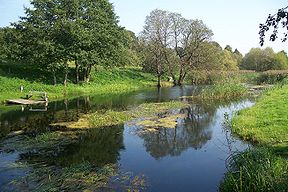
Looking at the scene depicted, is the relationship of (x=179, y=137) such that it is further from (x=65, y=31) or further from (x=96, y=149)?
(x=65, y=31)

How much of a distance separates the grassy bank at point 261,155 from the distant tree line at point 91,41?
27.8 meters

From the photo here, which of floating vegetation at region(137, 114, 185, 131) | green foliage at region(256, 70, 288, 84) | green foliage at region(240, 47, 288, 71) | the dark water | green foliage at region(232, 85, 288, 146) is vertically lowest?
the dark water

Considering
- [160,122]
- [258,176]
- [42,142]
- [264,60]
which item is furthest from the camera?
[264,60]

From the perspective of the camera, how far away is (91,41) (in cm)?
4484

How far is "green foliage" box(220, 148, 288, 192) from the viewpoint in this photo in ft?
29.7

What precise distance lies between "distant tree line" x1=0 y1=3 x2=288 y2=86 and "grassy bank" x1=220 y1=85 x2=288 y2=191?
2778 cm

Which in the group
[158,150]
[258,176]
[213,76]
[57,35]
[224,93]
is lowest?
[158,150]

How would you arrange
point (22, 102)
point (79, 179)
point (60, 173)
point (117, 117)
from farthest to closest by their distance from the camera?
point (22, 102) → point (117, 117) → point (60, 173) → point (79, 179)

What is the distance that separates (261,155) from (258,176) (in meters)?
2.32

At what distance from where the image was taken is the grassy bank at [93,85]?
3844 cm

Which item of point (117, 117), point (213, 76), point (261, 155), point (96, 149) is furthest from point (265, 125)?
point (213, 76)

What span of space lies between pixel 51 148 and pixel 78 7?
32.3 m

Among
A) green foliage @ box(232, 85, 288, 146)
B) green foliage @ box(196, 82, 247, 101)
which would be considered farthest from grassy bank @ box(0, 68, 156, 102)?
green foliage @ box(232, 85, 288, 146)

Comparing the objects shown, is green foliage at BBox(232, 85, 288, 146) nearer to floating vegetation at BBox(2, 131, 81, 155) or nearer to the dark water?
the dark water
